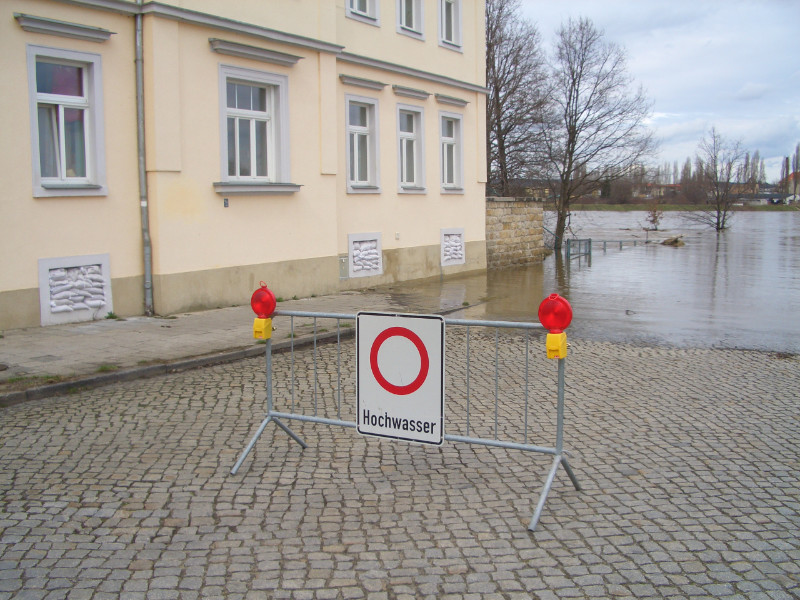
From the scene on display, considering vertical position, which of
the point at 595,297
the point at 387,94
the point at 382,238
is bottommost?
the point at 595,297

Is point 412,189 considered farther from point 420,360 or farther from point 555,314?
point 555,314

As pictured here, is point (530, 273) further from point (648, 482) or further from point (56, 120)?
point (648, 482)

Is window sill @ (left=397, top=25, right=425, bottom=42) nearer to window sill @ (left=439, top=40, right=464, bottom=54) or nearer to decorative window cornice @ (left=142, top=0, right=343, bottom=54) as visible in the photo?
window sill @ (left=439, top=40, right=464, bottom=54)

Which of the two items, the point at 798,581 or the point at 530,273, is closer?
the point at 798,581

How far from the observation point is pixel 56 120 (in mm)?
12164

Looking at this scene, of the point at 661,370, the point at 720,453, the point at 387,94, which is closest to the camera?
the point at 720,453

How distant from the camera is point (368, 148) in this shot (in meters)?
19.3

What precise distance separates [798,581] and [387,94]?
16.8 metres

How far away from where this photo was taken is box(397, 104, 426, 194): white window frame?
20391 mm

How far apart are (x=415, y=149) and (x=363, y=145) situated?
86.9 inches

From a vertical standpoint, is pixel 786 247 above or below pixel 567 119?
below

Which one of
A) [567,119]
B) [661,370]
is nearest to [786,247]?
[567,119]

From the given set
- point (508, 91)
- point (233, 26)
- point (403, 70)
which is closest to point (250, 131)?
point (233, 26)

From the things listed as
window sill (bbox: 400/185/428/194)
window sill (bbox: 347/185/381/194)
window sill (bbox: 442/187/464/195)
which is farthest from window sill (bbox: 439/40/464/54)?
window sill (bbox: 347/185/381/194)
